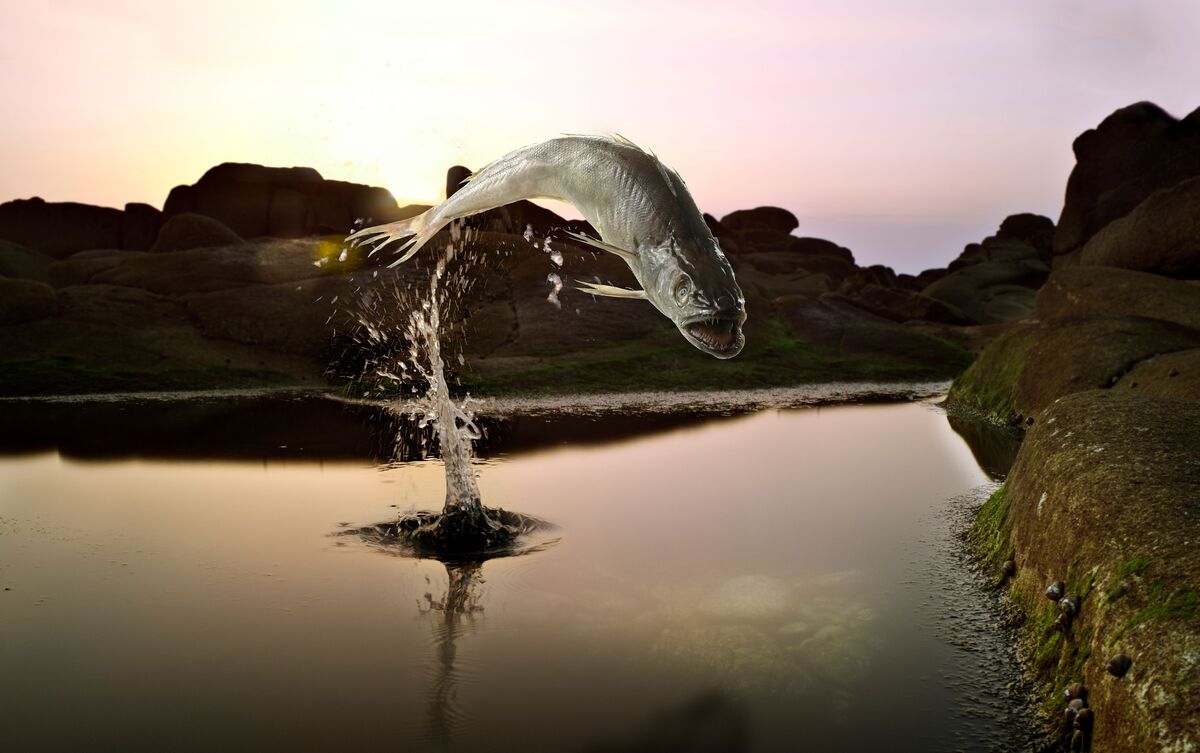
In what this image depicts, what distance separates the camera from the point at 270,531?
A: 11844 mm

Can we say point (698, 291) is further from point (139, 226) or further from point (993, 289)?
point (139, 226)

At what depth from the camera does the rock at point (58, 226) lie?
7662 centimetres

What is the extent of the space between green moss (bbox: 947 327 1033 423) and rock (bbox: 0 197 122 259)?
246 ft

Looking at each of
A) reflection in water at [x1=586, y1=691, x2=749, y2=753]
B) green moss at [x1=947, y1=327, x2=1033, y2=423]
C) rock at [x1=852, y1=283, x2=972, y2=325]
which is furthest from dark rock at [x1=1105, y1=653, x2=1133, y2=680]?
rock at [x1=852, y1=283, x2=972, y2=325]

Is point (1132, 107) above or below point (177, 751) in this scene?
above

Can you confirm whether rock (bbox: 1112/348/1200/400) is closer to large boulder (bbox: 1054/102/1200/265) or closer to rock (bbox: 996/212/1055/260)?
large boulder (bbox: 1054/102/1200/265)

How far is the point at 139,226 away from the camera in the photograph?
8088 cm

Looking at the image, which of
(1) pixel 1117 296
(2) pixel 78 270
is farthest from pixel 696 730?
(2) pixel 78 270

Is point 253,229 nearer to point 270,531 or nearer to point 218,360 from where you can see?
point 218,360

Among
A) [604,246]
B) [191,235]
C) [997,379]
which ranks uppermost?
[191,235]

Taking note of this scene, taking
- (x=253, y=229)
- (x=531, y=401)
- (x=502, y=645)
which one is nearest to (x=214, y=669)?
(x=502, y=645)

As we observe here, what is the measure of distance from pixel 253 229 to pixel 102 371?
50.8 metres

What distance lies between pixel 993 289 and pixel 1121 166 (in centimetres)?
1089

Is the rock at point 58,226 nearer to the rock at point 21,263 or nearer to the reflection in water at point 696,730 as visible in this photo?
the rock at point 21,263
